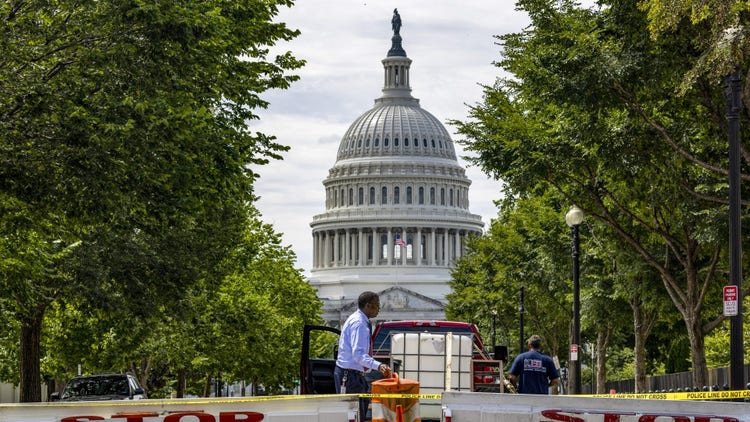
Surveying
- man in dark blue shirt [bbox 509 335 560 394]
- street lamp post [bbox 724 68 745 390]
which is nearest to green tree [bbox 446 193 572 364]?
street lamp post [bbox 724 68 745 390]

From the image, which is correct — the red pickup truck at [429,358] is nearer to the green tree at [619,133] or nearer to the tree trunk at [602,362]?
the green tree at [619,133]

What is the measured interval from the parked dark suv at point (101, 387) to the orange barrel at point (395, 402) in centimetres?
1664

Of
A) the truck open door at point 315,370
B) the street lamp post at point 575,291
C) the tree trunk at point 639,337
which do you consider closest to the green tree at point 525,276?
the street lamp post at point 575,291

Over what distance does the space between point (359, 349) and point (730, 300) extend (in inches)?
298

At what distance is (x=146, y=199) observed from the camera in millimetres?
26203

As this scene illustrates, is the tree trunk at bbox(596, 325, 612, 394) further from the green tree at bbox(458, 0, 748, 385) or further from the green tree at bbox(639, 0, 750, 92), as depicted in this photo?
the green tree at bbox(639, 0, 750, 92)

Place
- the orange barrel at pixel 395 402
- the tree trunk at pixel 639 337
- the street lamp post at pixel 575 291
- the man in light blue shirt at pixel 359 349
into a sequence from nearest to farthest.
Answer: the orange barrel at pixel 395 402, the man in light blue shirt at pixel 359 349, the street lamp post at pixel 575 291, the tree trunk at pixel 639 337

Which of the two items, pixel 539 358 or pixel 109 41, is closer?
pixel 539 358

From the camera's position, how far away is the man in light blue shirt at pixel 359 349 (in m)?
17.3

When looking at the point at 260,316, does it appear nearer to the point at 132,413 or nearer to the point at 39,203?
the point at 39,203

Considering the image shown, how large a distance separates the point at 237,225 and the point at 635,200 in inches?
536

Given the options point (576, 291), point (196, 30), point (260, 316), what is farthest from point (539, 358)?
point (260, 316)

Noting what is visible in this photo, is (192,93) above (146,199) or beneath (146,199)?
above

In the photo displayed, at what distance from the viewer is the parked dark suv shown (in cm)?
3164
